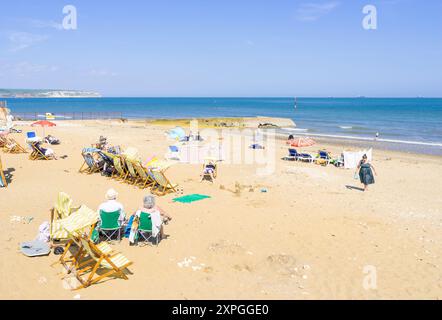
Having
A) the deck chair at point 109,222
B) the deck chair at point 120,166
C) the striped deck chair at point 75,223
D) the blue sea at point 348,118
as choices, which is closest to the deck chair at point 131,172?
the deck chair at point 120,166

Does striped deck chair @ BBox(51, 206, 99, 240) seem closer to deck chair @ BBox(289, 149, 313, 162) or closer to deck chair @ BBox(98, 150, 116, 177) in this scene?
deck chair @ BBox(98, 150, 116, 177)

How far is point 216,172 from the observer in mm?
12930

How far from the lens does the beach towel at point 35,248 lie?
5867 mm

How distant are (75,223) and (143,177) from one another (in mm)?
5095

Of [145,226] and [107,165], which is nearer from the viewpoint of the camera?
[145,226]

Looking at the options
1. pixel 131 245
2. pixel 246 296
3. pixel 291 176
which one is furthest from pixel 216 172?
pixel 246 296

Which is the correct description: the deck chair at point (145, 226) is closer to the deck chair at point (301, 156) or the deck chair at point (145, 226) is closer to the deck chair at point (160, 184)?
the deck chair at point (160, 184)

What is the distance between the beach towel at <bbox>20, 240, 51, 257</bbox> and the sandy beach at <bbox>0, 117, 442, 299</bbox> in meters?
0.12

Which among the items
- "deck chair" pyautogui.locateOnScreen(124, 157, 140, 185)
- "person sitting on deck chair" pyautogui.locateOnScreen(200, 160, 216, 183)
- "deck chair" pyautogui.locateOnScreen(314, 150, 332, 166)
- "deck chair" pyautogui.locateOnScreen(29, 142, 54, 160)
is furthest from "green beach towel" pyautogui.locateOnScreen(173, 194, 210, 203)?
"deck chair" pyautogui.locateOnScreen(314, 150, 332, 166)

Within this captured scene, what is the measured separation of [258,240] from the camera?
6945mm

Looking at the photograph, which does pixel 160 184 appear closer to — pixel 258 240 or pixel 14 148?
pixel 258 240

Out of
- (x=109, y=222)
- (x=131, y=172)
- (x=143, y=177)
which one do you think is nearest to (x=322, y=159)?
(x=143, y=177)

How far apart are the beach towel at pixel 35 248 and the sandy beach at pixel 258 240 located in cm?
12

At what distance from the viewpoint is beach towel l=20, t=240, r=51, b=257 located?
231 inches
